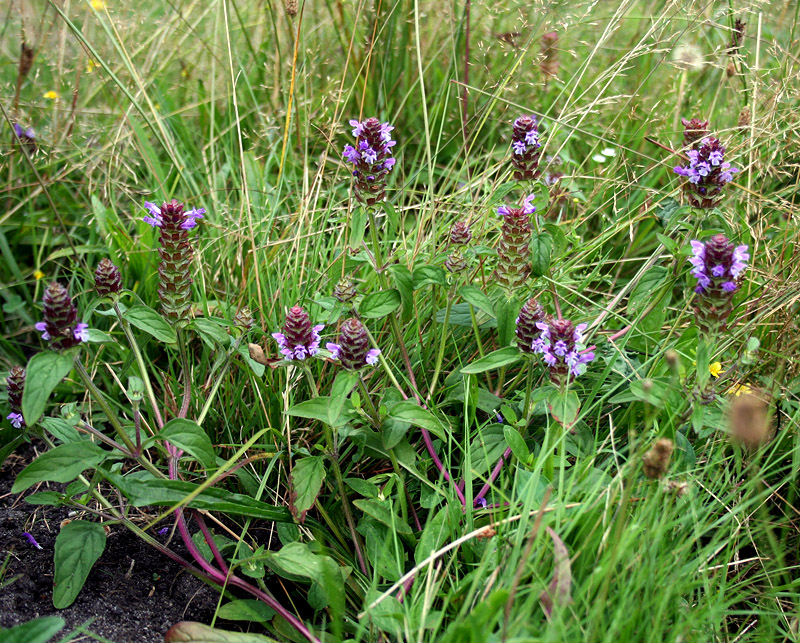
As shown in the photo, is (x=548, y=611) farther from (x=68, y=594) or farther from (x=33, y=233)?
(x=33, y=233)

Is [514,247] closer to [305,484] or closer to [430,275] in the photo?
[430,275]

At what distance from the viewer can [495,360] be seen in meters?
1.67

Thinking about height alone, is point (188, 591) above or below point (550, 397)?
below

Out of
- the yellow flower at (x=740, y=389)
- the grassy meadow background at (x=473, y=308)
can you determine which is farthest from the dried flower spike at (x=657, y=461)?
the yellow flower at (x=740, y=389)

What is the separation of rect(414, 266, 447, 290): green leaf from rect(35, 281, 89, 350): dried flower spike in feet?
2.64

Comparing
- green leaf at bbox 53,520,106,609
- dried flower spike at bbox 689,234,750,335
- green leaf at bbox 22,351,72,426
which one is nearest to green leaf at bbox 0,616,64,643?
green leaf at bbox 53,520,106,609

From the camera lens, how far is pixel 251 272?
2.29 metres

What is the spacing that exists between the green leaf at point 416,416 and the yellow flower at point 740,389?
87cm

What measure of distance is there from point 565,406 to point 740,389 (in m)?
0.73

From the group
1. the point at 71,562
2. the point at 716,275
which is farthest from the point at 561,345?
the point at 71,562

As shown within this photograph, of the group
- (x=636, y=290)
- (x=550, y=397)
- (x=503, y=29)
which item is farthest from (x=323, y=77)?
(x=550, y=397)

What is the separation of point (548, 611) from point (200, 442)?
79cm

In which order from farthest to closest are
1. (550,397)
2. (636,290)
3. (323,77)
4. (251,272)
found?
(323,77), (251,272), (636,290), (550,397)

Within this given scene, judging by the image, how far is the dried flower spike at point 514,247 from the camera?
6.01 ft
